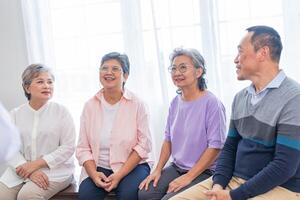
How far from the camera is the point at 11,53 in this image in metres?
2.98

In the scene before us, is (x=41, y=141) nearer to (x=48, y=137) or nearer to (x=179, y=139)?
(x=48, y=137)

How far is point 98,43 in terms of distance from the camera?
278 cm

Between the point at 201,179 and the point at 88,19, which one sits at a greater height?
the point at 88,19

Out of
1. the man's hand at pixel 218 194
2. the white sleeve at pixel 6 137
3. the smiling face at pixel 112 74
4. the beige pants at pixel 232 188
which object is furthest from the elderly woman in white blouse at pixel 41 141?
the white sleeve at pixel 6 137

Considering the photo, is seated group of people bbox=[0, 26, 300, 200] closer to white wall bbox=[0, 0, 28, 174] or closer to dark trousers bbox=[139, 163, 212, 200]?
dark trousers bbox=[139, 163, 212, 200]

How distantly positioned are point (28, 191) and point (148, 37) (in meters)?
1.29

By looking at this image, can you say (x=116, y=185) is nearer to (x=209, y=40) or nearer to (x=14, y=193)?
(x=14, y=193)

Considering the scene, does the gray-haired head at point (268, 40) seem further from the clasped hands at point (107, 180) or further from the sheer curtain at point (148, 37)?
the clasped hands at point (107, 180)

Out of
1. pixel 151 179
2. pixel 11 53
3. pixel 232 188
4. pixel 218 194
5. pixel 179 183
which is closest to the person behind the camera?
pixel 218 194

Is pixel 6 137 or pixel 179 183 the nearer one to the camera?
pixel 6 137

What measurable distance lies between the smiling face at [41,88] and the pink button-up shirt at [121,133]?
11.8 inches

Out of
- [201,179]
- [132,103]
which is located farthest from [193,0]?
[201,179]

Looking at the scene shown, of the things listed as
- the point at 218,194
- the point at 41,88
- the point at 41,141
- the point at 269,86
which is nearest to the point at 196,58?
the point at 269,86

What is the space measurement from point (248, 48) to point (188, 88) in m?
0.53
